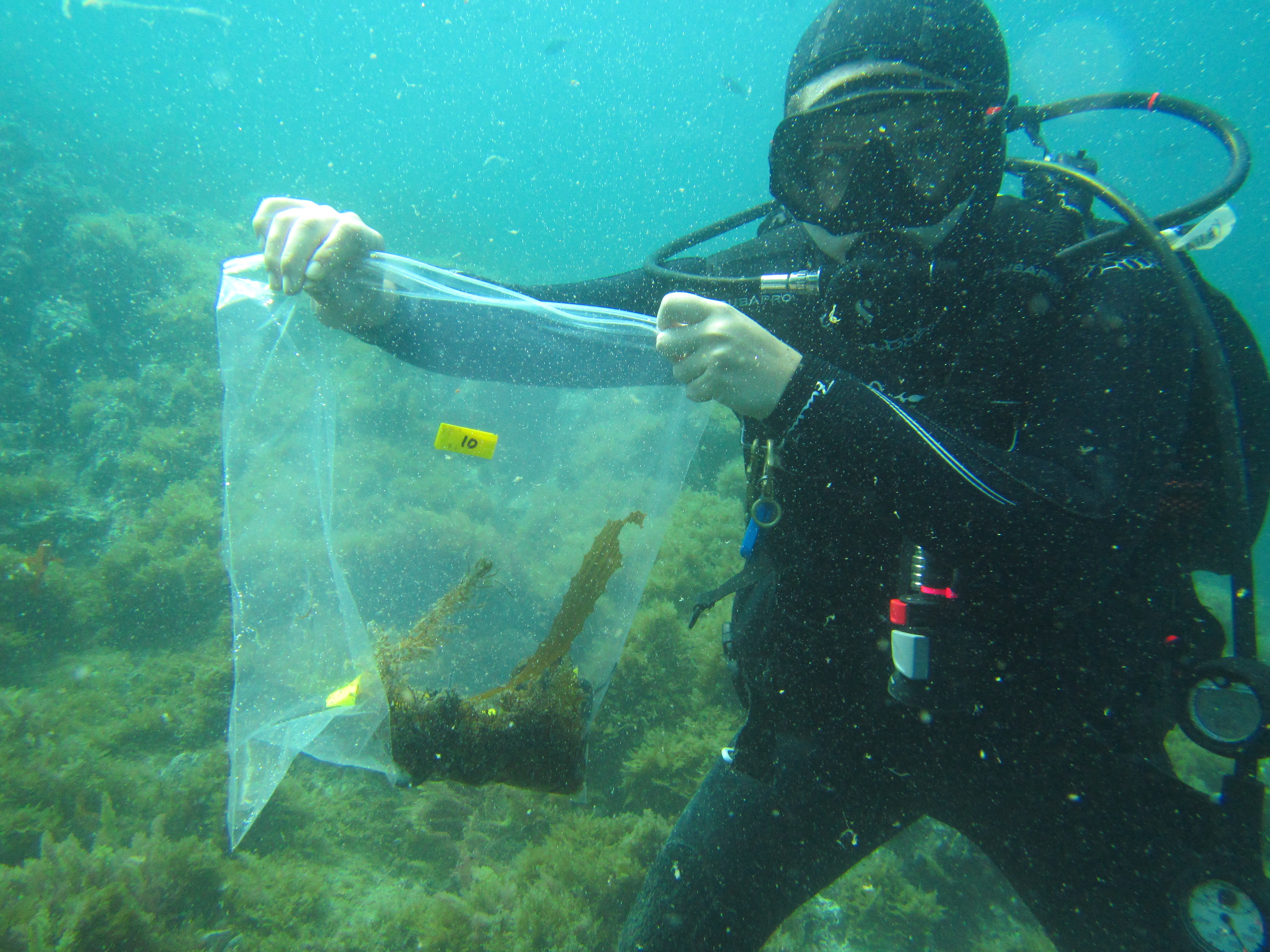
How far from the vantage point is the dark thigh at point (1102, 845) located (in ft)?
4.98

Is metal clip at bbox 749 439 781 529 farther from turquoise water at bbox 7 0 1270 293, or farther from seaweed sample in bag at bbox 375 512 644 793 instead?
turquoise water at bbox 7 0 1270 293

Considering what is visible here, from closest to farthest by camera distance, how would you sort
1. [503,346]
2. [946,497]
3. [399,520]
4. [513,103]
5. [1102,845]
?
[946,497] < [1102,845] < [399,520] < [503,346] < [513,103]

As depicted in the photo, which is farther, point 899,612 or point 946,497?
point 899,612

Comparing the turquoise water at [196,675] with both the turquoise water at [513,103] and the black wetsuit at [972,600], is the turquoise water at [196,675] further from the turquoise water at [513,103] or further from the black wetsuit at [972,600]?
the black wetsuit at [972,600]

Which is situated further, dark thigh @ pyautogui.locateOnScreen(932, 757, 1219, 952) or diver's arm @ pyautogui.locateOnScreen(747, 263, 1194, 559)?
dark thigh @ pyautogui.locateOnScreen(932, 757, 1219, 952)

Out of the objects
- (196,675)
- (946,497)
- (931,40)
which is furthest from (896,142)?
(196,675)

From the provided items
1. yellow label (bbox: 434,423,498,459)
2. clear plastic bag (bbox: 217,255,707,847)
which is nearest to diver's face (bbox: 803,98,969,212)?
clear plastic bag (bbox: 217,255,707,847)

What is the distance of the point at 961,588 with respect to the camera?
1.67m

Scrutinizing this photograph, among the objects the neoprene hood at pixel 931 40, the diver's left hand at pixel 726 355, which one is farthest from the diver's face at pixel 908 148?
the diver's left hand at pixel 726 355

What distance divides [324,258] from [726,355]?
1.60m

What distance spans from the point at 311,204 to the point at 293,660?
1773 mm

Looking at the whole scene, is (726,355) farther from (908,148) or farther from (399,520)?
(399,520)

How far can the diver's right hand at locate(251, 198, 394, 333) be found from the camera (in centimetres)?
196

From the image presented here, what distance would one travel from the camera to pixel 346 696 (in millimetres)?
1974
